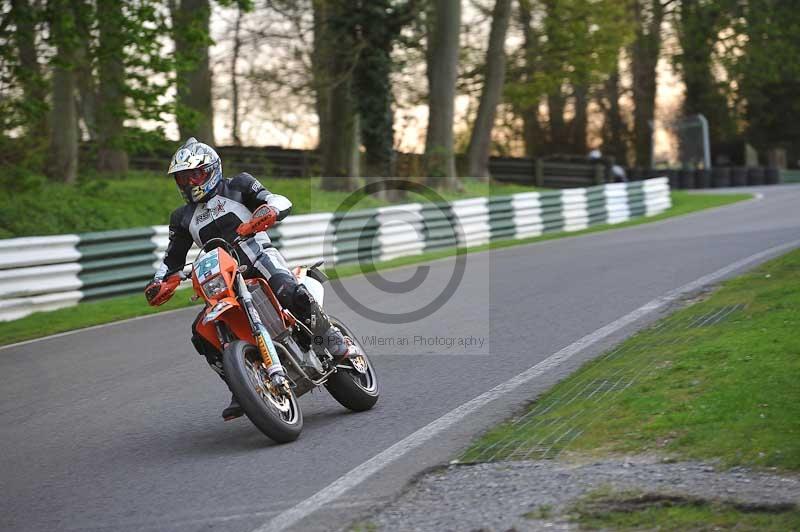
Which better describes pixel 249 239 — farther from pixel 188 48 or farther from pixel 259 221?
pixel 188 48

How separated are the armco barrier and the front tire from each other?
7.74 metres

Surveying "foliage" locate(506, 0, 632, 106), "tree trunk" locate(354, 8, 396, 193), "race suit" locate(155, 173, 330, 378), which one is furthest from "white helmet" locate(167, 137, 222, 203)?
"foliage" locate(506, 0, 632, 106)

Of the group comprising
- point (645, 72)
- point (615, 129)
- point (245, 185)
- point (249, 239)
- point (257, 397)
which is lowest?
Result: point (257, 397)

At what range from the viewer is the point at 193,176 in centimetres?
712

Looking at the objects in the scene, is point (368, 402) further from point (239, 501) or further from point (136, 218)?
point (136, 218)

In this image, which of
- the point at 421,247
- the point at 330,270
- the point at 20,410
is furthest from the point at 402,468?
the point at 421,247

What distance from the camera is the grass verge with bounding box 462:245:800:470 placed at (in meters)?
5.75

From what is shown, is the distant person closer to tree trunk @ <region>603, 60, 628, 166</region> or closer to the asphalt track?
tree trunk @ <region>603, 60, 628, 166</region>

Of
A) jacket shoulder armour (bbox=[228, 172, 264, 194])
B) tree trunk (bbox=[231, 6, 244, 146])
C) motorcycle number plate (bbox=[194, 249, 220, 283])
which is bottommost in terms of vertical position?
motorcycle number plate (bbox=[194, 249, 220, 283])

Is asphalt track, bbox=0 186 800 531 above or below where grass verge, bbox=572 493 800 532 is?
below

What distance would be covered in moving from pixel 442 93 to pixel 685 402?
2390cm

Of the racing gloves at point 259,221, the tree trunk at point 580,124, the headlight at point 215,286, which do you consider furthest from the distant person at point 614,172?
the headlight at point 215,286

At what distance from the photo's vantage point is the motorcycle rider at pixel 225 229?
704cm

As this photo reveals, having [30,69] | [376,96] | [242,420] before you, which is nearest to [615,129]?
[376,96]
